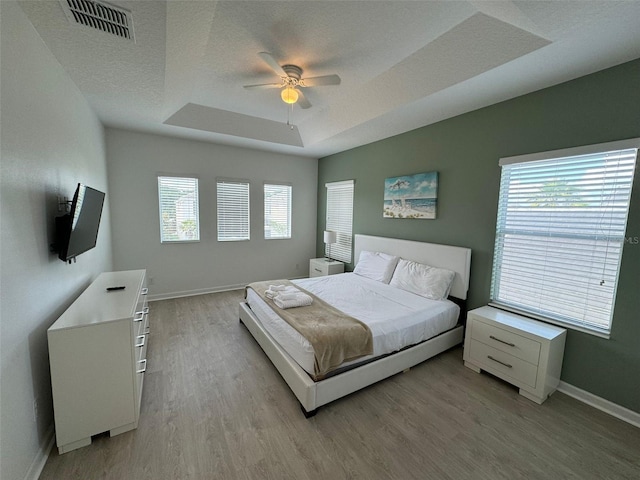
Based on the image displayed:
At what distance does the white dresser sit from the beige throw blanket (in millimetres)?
1238

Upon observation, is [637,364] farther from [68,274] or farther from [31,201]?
[68,274]

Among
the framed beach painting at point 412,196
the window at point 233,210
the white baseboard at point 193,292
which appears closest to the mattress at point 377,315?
the framed beach painting at point 412,196

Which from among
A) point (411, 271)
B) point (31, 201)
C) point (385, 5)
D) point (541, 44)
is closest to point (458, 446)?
point (411, 271)

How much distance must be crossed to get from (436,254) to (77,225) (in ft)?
12.1

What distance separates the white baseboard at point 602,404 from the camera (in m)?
2.03

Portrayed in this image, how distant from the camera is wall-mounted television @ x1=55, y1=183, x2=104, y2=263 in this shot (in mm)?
1898

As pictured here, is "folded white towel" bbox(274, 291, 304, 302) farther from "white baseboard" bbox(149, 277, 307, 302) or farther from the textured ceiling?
"white baseboard" bbox(149, 277, 307, 302)

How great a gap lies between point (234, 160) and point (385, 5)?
3.66 metres

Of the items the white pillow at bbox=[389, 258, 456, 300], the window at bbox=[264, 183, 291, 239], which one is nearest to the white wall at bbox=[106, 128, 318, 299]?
the window at bbox=[264, 183, 291, 239]

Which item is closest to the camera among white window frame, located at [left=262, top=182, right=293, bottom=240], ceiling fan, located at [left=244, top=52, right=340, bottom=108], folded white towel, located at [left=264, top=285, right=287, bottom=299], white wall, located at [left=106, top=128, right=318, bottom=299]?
ceiling fan, located at [left=244, top=52, right=340, bottom=108]

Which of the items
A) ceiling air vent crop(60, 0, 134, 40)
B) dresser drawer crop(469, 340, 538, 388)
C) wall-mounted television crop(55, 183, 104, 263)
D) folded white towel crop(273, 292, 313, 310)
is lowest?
dresser drawer crop(469, 340, 538, 388)

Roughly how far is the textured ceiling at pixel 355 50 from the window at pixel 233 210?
5.50 ft

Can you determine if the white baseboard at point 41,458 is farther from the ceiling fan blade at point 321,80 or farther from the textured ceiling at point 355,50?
the ceiling fan blade at point 321,80

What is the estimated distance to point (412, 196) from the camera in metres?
3.79
